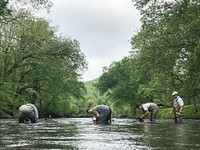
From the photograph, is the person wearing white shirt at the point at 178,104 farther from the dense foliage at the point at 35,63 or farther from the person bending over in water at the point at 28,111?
the dense foliage at the point at 35,63

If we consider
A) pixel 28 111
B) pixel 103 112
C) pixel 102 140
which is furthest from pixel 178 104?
pixel 102 140

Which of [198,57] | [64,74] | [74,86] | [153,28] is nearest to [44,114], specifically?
[74,86]

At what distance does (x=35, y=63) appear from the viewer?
160 ft

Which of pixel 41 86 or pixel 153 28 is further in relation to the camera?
pixel 41 86

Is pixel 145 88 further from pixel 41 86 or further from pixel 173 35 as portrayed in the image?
pixel 173 35

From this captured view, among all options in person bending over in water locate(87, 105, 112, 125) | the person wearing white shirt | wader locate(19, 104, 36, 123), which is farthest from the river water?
the person wearing white shirt

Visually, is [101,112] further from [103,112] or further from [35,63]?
[35,63]

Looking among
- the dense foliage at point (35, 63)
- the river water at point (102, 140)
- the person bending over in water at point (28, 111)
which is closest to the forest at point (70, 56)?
the dense foliage at point (35, 63)

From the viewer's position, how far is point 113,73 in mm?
99688

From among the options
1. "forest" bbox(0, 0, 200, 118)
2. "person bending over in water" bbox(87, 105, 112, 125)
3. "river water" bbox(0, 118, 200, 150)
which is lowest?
"river water" bbox(0, 118, 200, 150)

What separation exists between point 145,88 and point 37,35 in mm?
27291

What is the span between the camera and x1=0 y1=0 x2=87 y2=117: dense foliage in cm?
3672

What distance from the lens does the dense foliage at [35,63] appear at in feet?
120

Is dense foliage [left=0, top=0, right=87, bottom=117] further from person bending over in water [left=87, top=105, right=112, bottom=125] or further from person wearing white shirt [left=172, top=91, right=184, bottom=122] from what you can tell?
person wearing white shirt [left=172, top=91, right=184, bottom=122]
